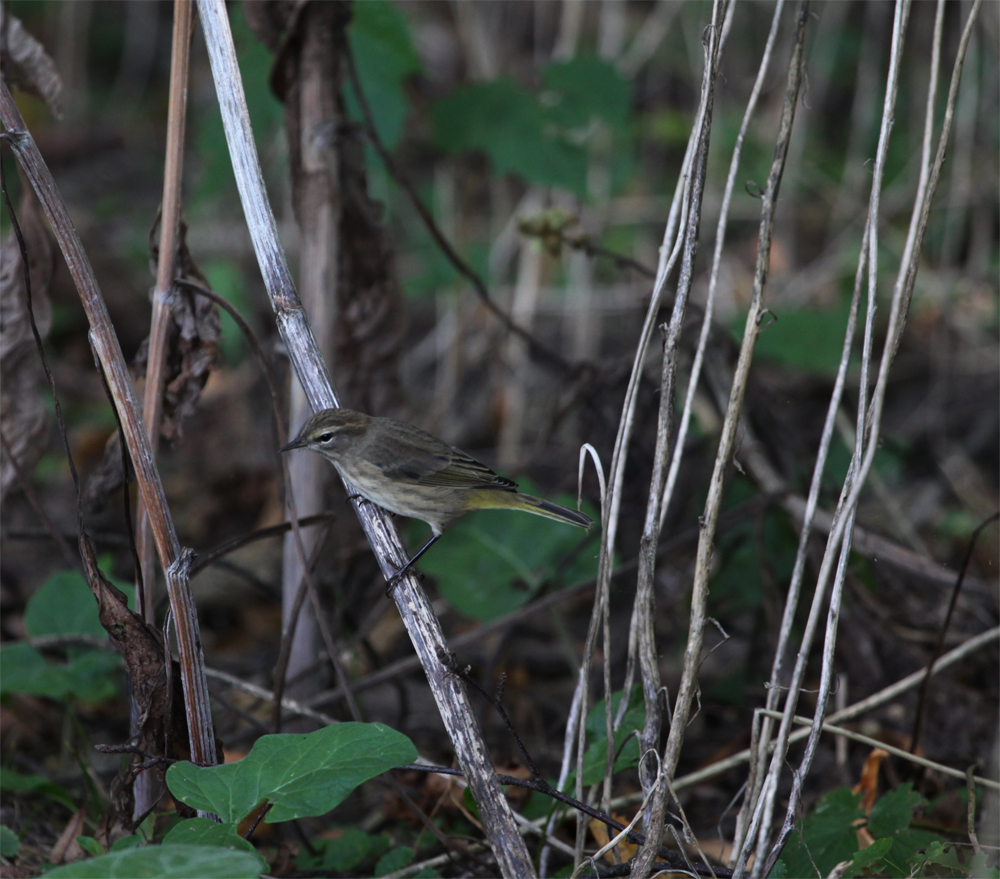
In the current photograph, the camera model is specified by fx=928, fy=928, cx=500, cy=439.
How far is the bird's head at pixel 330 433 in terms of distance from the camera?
116 inches

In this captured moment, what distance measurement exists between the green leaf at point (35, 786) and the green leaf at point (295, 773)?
1.04m

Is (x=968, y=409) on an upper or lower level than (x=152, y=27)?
lower

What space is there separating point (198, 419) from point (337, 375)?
3631 millimetres

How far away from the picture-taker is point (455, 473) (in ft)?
12.5

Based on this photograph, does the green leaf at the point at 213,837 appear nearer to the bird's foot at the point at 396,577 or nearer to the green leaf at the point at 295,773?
the green leaf at the point at 295,773

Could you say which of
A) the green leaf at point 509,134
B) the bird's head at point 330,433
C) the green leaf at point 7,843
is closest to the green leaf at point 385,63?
the green leaf at point 509,134

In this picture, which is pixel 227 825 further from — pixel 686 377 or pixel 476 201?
pixel 476 201

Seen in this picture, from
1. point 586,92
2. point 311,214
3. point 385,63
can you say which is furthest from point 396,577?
point 586,92

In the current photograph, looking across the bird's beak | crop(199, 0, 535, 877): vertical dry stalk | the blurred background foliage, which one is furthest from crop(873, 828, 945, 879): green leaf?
the bird's beak

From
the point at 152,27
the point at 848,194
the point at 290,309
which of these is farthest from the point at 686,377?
the point at 152,27

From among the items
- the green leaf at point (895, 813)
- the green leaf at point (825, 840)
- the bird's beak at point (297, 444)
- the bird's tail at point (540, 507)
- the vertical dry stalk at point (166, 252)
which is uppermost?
the vertical dry stalk at point (166, 252)

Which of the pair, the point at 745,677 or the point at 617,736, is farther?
the point at 745,677

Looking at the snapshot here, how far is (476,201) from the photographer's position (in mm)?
8039

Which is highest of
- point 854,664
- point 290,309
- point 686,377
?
point 290,309
